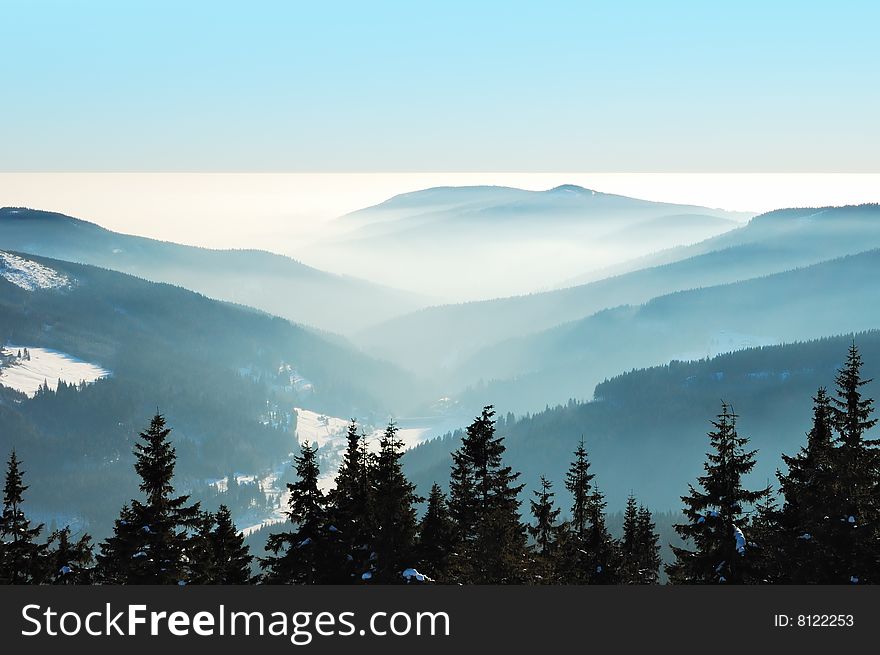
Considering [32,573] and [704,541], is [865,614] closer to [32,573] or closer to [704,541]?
[704,541]

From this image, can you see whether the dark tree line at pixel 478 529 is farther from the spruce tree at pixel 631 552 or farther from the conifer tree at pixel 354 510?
the spruce tree at pixel 631 552

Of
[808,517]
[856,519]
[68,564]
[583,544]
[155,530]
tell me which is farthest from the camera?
[583,544]

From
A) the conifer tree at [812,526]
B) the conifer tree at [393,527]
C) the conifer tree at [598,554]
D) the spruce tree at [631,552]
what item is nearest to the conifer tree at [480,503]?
the conifer tree at [393,527]

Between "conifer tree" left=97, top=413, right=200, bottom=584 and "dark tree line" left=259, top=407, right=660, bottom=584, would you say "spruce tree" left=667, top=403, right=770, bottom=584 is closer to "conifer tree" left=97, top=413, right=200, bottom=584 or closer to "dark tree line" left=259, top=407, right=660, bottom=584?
"dark tree line" left=259, top=407, right=660, bottom=584

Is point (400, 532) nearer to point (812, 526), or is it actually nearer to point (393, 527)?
point (393, 527)

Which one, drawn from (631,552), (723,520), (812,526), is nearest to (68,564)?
(723,520)

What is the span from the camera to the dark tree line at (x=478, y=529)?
1426 inches

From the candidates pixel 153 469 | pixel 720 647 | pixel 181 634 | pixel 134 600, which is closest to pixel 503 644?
pixel 720 647

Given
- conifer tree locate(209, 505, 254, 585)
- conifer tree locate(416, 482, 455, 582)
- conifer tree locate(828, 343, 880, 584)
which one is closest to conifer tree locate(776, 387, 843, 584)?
conifer tree locate(828, 343, 880, 584)

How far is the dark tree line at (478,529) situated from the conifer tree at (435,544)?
8 centimetres

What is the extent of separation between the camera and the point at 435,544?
45219mm

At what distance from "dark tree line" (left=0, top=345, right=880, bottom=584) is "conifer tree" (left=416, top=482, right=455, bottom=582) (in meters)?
0.08

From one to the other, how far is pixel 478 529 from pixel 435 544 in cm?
398

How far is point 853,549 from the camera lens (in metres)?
35.5
